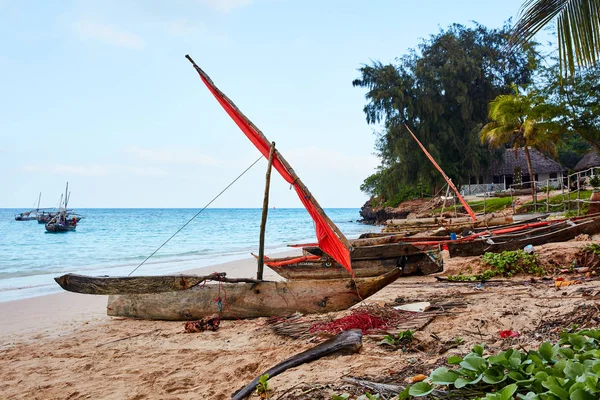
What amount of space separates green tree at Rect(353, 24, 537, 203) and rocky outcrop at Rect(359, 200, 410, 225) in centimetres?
260

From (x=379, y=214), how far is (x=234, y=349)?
3712cm

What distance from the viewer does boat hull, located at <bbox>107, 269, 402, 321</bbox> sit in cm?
572

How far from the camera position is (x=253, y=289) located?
6.25 metres

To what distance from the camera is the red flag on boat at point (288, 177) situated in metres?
5.69

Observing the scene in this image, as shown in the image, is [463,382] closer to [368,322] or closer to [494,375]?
[494,375]

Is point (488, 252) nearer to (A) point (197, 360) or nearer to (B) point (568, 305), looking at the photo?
(B) point (568, 305)

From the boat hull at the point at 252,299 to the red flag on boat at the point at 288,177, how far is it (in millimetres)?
357

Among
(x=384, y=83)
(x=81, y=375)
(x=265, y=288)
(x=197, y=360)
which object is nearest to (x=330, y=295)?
(x=265, y=288)

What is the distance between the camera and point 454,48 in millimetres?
32625

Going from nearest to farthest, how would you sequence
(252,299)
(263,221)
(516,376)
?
(516,376), (252,299), (263,221)

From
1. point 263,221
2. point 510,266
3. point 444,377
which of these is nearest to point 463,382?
point 444,377

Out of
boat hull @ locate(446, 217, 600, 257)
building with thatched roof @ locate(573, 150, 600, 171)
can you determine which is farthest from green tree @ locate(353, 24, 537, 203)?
boat hull @ locate(446, 217, 600, 257)

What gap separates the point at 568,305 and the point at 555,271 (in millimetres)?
3419

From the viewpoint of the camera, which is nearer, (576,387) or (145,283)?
(576,387)
